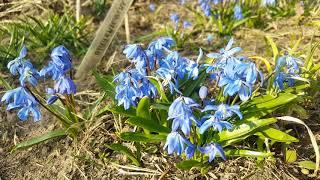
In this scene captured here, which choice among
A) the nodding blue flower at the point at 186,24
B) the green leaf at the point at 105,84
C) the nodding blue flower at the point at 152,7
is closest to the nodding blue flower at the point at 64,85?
the green leaf at the point at 105,84

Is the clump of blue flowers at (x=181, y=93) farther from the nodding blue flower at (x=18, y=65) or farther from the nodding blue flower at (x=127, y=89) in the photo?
the nodding blue flower at (x=18, y=65)

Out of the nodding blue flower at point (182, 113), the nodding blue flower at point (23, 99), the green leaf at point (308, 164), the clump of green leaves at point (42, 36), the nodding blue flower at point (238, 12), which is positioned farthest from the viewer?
the nodding blue flower at point (238, 12)

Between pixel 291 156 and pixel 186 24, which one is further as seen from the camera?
pixel 186 24

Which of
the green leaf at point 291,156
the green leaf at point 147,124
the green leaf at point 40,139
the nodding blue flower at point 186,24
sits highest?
the nodding blue flower at point 186,24

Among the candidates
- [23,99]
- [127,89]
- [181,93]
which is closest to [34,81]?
[23,99]

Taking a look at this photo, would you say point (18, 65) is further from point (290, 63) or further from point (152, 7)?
point (152, 7)
